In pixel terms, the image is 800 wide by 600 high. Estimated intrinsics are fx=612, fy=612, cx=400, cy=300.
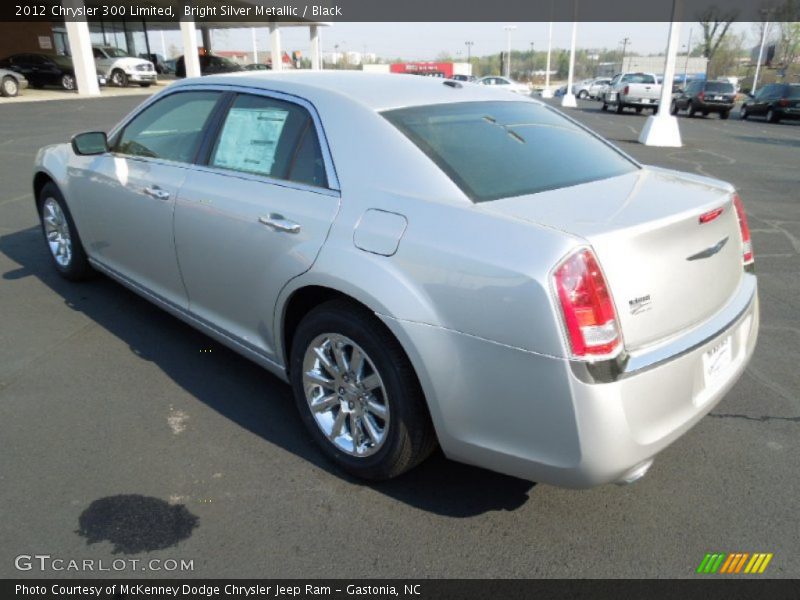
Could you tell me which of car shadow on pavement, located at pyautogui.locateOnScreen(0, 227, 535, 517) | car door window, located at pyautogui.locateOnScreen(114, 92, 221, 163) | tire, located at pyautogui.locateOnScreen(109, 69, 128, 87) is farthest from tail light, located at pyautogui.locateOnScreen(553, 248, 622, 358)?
tire, located at pyautogui.locateOnScreen(109, 69, 128, 87)

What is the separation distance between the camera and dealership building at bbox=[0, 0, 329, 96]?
2662 centimetres

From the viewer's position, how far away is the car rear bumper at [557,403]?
1985 mm

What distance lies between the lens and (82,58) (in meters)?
26.6

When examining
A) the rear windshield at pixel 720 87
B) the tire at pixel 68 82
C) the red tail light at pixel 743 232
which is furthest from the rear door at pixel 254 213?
the tire at pixel 68 82

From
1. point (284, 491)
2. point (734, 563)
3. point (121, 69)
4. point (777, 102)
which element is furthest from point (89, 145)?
point (121, 69)

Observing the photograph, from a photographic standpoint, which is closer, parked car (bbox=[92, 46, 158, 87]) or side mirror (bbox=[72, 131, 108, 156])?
side mirror (bbox=[72, 131, 108, 156])

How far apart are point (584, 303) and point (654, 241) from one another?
1.34 feet

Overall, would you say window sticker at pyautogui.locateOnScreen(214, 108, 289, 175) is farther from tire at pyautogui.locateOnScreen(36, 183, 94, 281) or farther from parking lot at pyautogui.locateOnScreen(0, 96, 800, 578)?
tire at pyautogui.locateOnScreen(36, 183, 94, 281)

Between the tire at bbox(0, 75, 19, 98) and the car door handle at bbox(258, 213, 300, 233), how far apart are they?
26.4 meters

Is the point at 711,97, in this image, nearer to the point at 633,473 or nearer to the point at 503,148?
the point at 503,148

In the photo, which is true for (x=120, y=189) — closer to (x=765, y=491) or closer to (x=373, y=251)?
(x=373, y=251)

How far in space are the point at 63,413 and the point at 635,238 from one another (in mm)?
2936

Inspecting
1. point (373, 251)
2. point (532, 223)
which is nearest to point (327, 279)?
point (373, 251)
